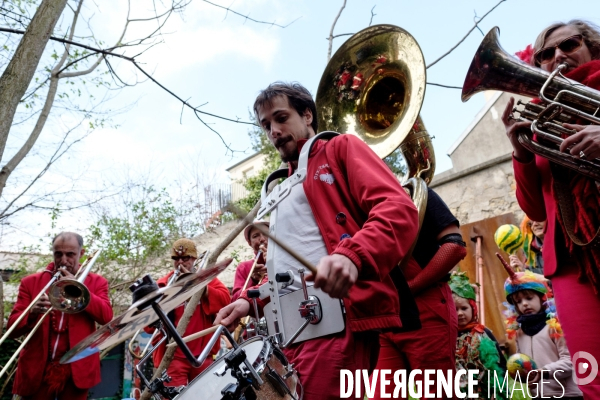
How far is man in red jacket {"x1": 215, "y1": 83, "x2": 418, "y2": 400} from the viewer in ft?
5.61

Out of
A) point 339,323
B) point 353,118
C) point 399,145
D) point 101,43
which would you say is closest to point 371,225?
point 339,323

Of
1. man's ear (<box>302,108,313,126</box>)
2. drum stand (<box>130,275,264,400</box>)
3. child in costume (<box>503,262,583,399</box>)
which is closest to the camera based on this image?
drum stand (<box>130,275,264,400</box>)

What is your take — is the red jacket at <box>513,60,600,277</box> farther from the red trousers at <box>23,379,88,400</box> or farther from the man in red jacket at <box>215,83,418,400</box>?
the red trousers at <box>23,379,88,400</box>

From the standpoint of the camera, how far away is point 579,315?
79.2 inches

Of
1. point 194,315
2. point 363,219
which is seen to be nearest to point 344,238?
point 363,219

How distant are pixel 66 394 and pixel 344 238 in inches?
135

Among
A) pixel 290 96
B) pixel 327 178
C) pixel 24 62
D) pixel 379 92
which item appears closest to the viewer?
pixel 327 178

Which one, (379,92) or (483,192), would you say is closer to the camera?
(379,92)

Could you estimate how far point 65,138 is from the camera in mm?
8766

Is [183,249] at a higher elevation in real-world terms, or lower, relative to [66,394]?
higher

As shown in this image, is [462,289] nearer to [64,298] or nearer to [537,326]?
[537,326]

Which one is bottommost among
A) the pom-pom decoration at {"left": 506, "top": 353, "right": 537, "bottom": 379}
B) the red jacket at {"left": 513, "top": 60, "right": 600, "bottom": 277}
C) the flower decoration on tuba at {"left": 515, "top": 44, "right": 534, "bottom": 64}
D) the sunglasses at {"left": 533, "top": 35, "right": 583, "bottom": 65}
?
the pom-pom decoration at {"left": 506, "top": 353, "right": 537, "bottom": 379}

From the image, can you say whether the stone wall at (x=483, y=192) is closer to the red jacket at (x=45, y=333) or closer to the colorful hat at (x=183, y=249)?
the colorful hat at (x=183, y=249)

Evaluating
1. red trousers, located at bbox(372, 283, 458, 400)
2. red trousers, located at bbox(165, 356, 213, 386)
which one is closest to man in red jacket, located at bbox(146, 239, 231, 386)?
red trousers, located at bbox(165, 356, 213, 386)
